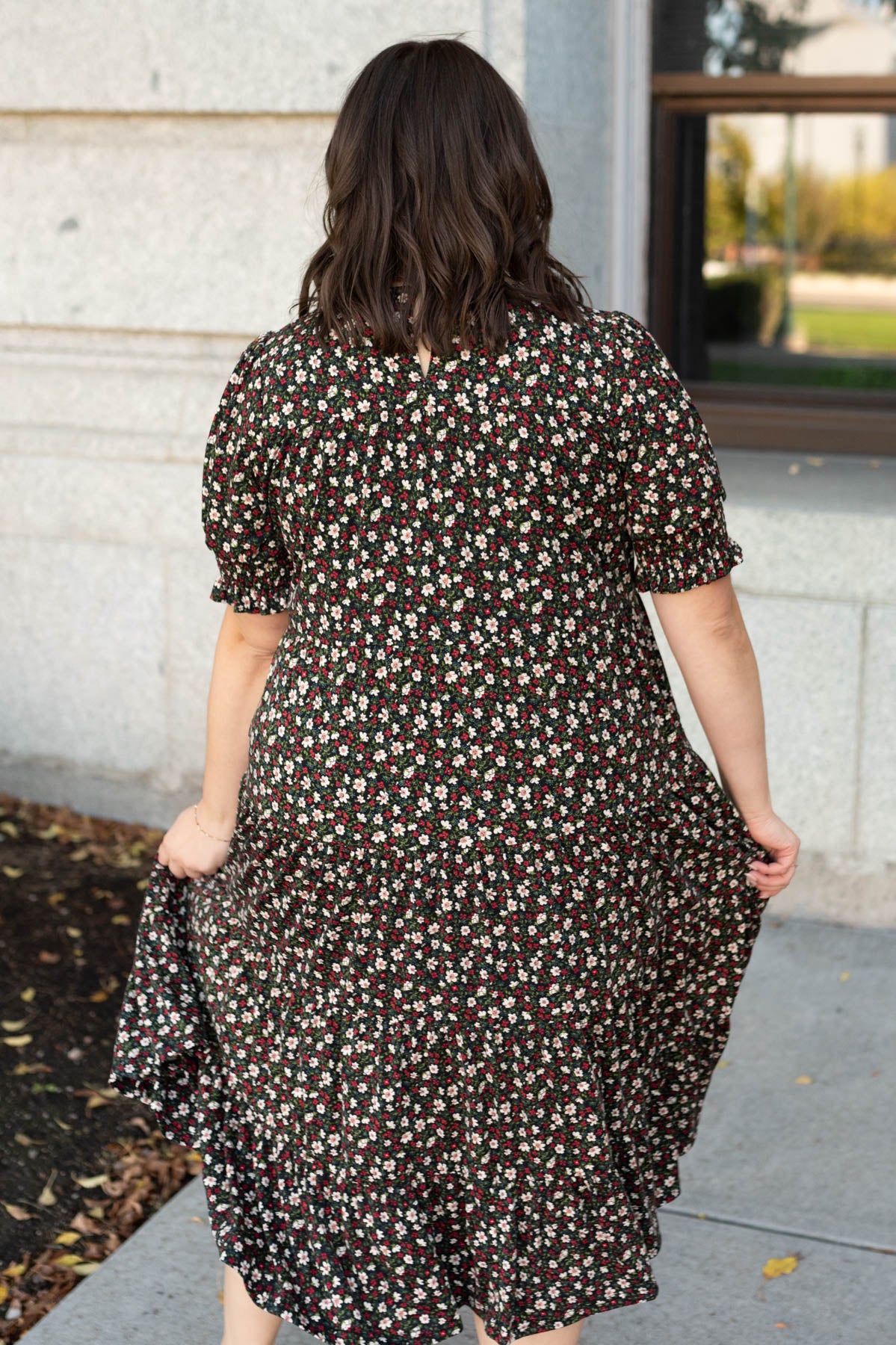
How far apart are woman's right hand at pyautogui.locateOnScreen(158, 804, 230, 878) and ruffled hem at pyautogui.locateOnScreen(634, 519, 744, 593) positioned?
748mm

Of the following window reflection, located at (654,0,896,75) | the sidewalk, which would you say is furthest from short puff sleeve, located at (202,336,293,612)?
window reflection, located at (654,0,896,75)

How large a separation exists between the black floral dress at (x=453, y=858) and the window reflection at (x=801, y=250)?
10.3 ft

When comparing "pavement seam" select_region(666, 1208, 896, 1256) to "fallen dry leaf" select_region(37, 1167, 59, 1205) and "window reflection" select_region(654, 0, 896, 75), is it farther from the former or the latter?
"window reflection" select_region(654, 0, 896, 75)

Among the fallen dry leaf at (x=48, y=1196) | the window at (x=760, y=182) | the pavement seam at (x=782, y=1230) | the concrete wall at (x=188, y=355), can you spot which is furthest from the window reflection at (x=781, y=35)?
the fallen dry leaf at (x=48, y=1196)

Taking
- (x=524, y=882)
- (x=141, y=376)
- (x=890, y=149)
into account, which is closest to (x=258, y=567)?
(x=524, y=882)

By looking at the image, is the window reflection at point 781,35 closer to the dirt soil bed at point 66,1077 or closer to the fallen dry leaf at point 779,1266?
the dirt soil bed at point 66,1077

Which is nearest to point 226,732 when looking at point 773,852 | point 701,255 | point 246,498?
point 246,498

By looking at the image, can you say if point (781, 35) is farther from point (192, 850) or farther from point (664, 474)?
point (192, 850)

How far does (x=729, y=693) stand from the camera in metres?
2.07

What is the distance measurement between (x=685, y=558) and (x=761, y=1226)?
1.60 metres

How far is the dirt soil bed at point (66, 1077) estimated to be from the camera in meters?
2.93

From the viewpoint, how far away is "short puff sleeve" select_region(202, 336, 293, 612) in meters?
1.94

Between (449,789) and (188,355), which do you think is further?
(188,355)

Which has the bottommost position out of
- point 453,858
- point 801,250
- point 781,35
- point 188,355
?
point 453,858
